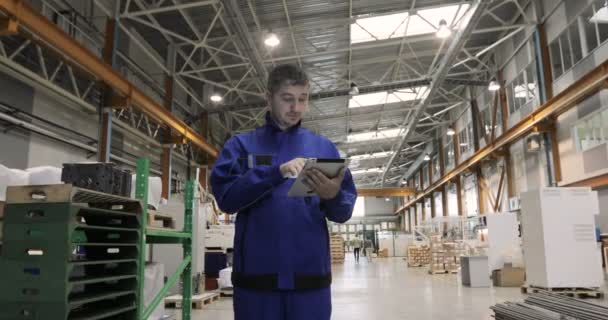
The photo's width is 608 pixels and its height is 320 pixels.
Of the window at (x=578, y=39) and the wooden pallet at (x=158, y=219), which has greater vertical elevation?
the window at (x=578, y=39)

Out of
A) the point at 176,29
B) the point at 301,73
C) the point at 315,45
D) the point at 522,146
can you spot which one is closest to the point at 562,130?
the point at 522,146

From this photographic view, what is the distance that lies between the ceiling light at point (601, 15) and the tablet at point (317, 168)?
12234 millimetres

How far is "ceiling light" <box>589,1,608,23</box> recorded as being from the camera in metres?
10.9

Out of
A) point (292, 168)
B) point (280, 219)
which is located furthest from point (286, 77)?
point (280, 219)

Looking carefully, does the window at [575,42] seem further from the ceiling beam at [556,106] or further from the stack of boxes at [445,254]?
the stack of boxes at [445,254]

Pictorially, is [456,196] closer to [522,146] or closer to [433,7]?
[522,146]

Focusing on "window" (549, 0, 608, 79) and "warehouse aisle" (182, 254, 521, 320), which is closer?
"warehouse aisle" (182, 254, 521, 320)

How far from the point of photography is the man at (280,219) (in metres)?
1.60

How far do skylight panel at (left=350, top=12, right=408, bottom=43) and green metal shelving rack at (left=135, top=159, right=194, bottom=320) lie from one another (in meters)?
9.34

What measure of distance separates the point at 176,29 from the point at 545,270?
1161 centimetres

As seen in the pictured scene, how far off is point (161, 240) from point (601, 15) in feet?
39.1

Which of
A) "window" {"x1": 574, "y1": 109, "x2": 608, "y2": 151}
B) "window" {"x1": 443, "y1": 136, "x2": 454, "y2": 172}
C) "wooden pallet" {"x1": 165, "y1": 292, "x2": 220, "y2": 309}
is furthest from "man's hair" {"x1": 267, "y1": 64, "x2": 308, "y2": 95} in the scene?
"window" {"x1": 443, "y1": 136, "x2": 454, "y2": 172}

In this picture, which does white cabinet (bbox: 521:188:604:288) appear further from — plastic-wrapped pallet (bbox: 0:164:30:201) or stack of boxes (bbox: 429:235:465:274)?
plastic-wrapped pallet (bbox: 0:164:30:201)

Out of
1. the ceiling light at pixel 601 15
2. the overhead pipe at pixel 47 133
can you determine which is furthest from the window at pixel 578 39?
the overhead pipe at pixel 47 133
